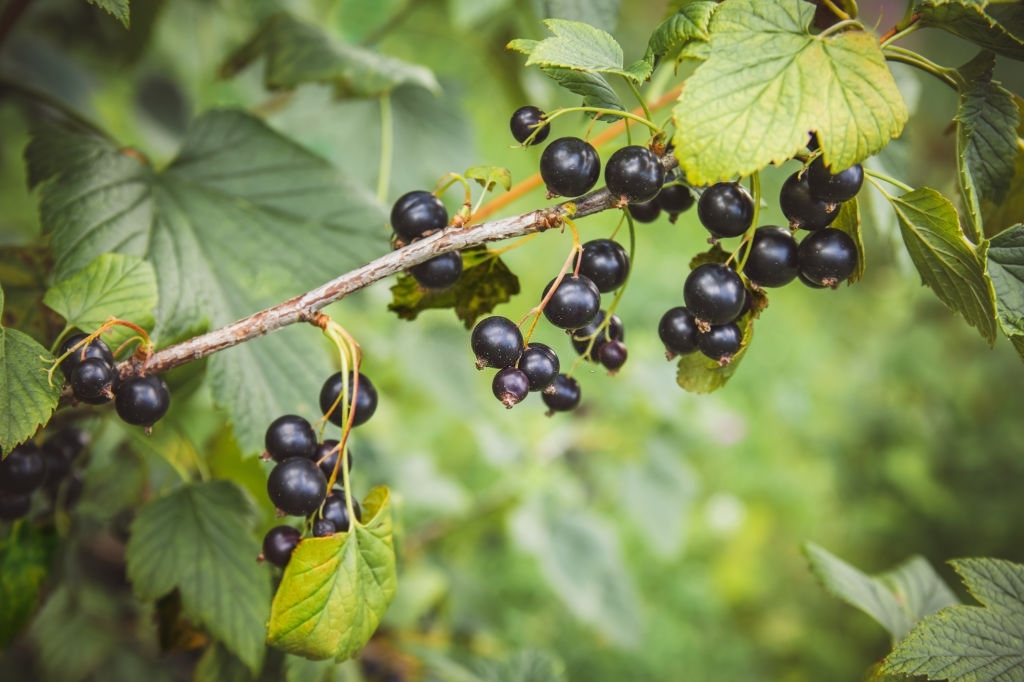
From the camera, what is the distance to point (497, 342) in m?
0.72

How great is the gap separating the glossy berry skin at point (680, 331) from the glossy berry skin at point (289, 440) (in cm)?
42

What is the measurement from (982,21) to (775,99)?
10.0 inches

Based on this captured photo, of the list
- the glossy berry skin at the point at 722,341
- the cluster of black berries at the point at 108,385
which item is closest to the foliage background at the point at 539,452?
the cluster of black berries at the point at 108,385

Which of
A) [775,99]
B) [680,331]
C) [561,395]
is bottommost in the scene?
[561,395]

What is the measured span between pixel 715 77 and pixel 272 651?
40.0 inches

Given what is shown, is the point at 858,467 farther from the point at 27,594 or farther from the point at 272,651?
the point at 27,594

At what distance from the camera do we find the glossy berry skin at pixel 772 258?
775 mm

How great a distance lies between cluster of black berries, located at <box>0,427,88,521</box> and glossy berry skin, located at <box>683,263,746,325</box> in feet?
2.68

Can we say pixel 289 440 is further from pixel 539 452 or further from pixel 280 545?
pixel 539 452

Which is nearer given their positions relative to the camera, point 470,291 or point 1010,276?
point 1010,276

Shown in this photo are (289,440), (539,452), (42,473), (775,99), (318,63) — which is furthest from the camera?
(539,452)

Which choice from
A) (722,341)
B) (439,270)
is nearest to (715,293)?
(722,341)

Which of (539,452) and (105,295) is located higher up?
(105,295)

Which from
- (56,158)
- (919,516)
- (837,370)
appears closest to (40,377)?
(56,158)
